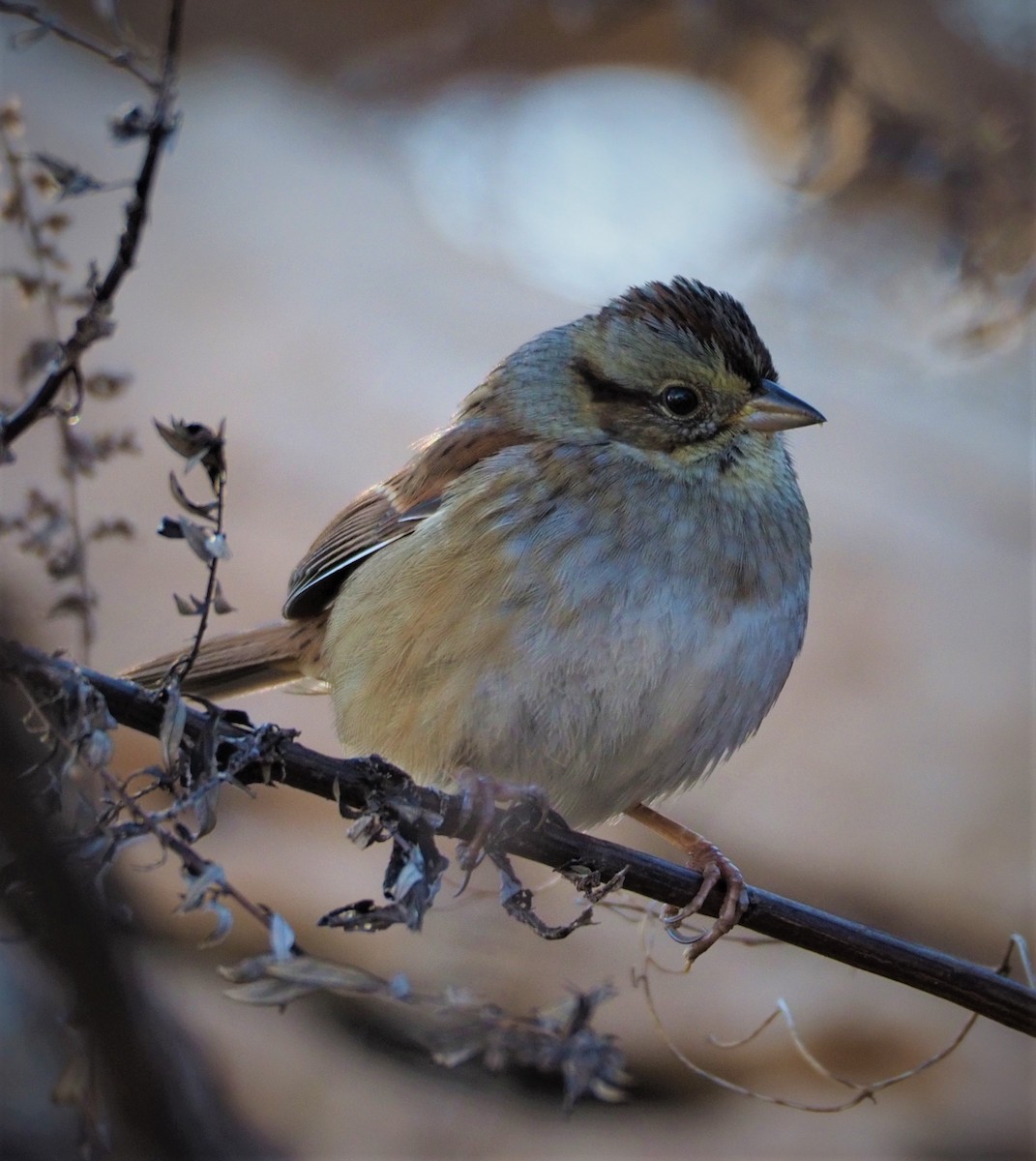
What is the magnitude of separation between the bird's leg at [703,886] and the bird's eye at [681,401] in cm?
95

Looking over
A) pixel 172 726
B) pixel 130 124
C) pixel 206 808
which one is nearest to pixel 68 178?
pixel 130 124

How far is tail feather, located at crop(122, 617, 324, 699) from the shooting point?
3674mm

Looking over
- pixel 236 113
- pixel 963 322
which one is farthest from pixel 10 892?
pixel 236 113

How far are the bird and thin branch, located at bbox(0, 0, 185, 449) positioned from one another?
122 centimetres

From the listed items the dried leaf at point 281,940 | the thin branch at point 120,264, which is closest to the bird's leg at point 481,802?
the dried leaf at point 281,940

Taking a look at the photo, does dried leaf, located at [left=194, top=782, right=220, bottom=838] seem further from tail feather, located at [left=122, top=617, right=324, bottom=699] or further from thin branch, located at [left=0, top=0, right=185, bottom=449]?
tail feather, located at [left=122, top=617, right=324, bottom=699]

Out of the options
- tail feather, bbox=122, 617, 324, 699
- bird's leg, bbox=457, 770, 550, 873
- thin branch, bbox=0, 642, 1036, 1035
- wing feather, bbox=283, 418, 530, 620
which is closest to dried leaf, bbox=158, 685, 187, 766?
thin branch, bbox=0, 642, 1036, 1035

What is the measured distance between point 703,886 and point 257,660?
1.47m

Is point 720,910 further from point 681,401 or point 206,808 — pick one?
point 206,808

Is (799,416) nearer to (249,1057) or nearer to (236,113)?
(249,1057)

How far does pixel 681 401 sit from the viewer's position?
319cm

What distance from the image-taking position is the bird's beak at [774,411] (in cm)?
309

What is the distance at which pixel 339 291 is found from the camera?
27.2 feet

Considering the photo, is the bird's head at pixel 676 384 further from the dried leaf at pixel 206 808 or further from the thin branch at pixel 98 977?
the thin branch at pixel 98 977
